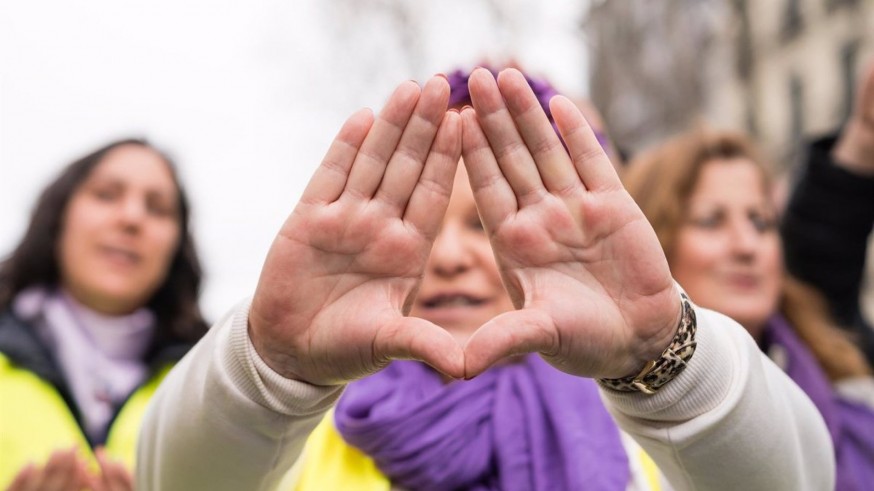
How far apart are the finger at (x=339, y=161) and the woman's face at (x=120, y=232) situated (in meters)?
1.40

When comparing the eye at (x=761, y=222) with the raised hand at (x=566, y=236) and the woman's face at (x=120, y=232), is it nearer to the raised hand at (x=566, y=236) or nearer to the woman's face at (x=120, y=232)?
the raised hand at (x=566, y=236)

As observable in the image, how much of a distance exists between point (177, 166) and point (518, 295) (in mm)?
1869

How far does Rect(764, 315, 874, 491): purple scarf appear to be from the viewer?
6.59 feet

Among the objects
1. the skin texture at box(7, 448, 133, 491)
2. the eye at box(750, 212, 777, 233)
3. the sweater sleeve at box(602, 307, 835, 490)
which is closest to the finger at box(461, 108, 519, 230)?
the sweater sleeve at box(602, 307, 835, 490)

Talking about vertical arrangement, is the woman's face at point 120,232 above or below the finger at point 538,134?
below

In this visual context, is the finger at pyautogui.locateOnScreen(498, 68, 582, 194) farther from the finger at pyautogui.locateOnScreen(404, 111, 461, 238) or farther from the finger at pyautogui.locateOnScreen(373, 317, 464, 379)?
the finger at pyautogui.locateOnScreen(373, 317, 464, 379)

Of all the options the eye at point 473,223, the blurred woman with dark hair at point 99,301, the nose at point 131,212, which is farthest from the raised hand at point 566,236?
the nose at point 131,212

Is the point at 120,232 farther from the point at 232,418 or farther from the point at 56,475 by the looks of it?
the point at 232,418

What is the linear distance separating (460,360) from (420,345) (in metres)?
0.06

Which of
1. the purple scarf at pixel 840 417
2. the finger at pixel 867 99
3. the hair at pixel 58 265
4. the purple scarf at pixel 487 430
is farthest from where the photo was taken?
the hair at pixel 58 265

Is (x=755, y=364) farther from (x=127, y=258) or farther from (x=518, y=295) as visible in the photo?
(x=127, y=258)

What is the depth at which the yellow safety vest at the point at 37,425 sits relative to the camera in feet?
6.05

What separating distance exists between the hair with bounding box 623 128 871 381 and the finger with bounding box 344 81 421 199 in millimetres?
1335

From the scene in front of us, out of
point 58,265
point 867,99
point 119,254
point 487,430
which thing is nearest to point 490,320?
point 487,430
